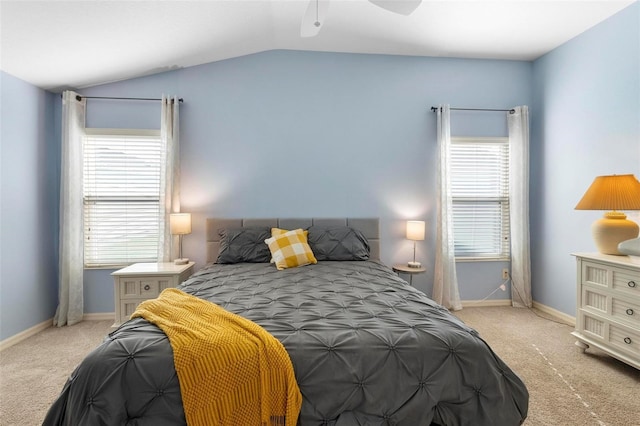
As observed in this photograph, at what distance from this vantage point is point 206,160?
3.59m

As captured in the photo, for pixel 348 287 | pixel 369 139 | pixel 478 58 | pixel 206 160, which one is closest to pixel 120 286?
pixel 206 160

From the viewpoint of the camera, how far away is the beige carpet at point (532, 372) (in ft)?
6.16

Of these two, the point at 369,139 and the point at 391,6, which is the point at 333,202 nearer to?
the point at 369,139

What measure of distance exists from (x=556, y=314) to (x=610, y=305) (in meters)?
1.22

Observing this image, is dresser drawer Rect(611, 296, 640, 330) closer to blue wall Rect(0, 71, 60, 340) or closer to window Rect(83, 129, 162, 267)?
window Rect(83, 129, 162, 267)

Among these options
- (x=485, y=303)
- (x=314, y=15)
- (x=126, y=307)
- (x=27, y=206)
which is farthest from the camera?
(x=485, y=303)

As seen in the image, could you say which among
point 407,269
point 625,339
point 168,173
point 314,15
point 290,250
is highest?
point 314,15

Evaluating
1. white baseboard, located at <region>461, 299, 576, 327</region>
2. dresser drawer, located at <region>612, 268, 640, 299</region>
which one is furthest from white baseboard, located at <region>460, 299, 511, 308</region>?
dresser drawer, located at <region>612, 268, 640, 299</region>

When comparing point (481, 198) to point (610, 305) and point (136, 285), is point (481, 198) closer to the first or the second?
point (610, 305)

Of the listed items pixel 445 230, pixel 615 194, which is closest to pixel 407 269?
pixel 445 230

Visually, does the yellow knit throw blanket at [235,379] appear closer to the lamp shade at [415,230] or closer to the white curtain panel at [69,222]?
the lamp shade at [415,230]

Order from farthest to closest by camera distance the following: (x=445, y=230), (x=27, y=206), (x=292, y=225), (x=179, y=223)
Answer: (x=445, y=230) < (x=292, y=225) < (x=179, y=223) < (x=27, y=206)

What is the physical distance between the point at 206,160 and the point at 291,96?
1200 mm

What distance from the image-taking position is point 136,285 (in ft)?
9.60
